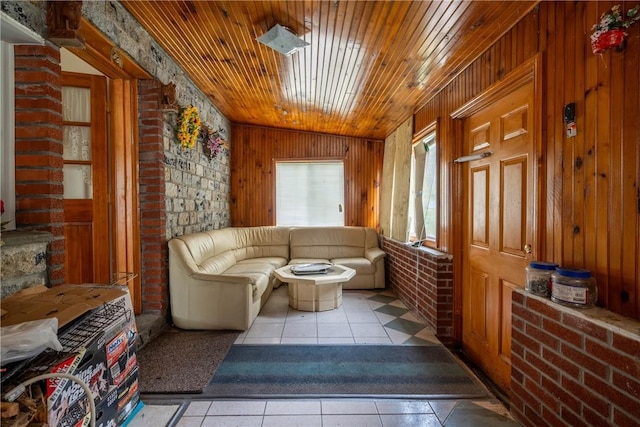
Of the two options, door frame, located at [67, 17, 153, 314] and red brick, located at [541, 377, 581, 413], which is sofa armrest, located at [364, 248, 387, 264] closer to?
red brick, located at [541, 377, 581, 413]

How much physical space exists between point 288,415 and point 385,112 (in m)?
3.38

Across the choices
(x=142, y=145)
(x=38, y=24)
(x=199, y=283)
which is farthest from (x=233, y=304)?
(x=38, y=24)

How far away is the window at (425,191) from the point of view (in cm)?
292

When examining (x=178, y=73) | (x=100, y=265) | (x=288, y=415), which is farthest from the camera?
(x=178, y=73)

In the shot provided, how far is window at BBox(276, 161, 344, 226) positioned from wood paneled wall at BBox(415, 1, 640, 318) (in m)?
3.54

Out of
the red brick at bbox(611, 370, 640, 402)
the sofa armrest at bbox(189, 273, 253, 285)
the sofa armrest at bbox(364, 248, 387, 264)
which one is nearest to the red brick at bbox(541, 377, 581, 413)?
the red brick at bbox(611, 370, 640, 402)

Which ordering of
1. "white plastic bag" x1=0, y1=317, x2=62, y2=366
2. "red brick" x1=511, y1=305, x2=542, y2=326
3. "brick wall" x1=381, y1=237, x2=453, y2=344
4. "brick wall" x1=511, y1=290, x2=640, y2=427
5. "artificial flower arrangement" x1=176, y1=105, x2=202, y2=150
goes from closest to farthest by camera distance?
"white plastic bag" x1=0, y1=317, x2=62, y2=366
"brick wall" x1=511, y1=290, x2=640, y2=427
"red brick" x1=511, y1=305, x2=542, y2=326
"brick wall" x1=381, y1=237, x2=453, y2=344
"artificial flower arrangement" x1=176, y1=105, x2=202, y2=150

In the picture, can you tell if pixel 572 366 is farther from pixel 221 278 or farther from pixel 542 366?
pixel 221 278

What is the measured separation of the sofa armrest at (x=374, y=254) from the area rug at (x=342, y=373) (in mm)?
1787

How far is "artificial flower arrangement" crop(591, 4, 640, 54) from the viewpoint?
1045mm

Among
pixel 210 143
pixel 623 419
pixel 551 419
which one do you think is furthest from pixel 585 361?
pixel 210 143

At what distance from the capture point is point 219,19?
6.40ft

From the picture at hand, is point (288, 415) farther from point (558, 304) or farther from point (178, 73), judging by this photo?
point (178, 73)

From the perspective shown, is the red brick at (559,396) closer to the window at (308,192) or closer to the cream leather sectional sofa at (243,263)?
the cream leather sectional sofa at (243,263)
